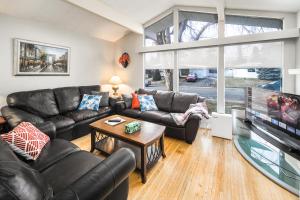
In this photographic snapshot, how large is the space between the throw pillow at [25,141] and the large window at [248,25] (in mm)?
3852

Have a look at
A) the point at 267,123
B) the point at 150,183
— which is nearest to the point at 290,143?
the point at 267,123

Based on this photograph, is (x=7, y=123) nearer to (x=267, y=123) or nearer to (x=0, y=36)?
(x=0, y=36)

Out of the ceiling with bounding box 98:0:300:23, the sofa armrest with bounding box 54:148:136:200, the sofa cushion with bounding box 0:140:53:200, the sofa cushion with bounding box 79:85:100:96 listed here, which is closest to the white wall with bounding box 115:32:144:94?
the ceiling with bounding box 98:0:300:23

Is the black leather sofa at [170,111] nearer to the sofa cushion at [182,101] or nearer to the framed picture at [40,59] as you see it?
the sofa cushion at [182,101]

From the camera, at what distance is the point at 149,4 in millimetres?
3666

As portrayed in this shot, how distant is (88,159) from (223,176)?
1.64 m

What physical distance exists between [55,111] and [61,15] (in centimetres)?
198

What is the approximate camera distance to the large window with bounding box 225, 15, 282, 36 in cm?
316

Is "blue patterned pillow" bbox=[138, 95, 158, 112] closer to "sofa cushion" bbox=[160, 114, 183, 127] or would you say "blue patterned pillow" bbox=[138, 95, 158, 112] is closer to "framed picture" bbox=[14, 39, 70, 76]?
"sofa cushion" bbox=[160, 114, 183, 127]

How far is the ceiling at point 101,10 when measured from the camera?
2836mm

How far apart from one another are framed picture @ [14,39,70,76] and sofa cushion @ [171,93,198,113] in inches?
104

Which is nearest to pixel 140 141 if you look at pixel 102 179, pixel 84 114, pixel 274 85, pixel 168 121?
pixel 102 179

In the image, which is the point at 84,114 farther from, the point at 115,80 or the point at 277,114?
the point at 277,114

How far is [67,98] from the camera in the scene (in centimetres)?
358
